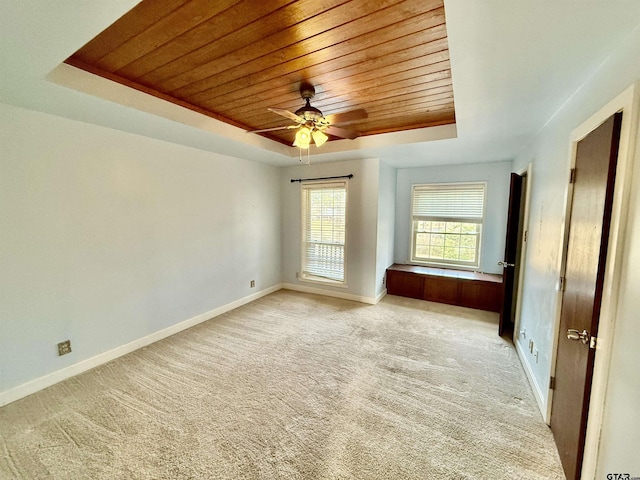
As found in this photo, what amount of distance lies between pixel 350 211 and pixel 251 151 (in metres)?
1.76

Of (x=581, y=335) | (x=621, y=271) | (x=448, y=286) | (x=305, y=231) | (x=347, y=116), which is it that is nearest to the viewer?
(x=621, y=271)

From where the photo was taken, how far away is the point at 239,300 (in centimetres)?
409

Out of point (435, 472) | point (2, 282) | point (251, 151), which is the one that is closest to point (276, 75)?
point (251, 151)

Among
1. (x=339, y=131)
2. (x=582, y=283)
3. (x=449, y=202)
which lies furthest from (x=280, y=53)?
(x=449, y=202)

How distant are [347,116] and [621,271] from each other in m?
1.87

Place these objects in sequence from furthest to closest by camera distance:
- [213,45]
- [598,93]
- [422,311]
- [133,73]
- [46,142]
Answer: [422,311] < [46,142] < [133,73] < [213,45] < [598,93]

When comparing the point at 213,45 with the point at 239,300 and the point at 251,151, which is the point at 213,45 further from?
the point at 239,300

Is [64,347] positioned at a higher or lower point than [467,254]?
lower

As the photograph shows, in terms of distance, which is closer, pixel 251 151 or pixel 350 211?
pixel 251 151

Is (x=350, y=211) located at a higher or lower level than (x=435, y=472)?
higher

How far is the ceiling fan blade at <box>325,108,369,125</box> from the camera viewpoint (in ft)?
6.62

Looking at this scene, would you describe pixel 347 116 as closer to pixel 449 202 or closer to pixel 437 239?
pixel 449 202

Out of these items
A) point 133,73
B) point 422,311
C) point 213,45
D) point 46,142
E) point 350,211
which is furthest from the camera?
point 350,211

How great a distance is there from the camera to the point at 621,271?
114cm
